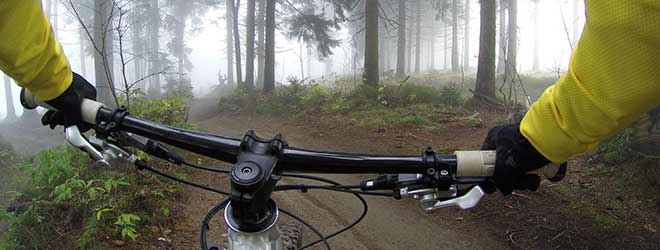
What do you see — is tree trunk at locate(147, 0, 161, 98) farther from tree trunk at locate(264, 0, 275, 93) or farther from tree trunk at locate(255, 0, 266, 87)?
tree trunk at locate(264, 0, 275, 93)

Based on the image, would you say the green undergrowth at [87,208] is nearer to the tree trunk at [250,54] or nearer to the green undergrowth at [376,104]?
the green undergrowth at [376,104]

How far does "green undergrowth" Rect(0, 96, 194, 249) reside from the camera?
438 centimetres

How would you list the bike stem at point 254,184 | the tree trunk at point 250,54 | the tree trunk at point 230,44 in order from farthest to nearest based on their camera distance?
the tree trunk at point 230,44, the tree trunk at point 250,54, the bike stem at point 254,184

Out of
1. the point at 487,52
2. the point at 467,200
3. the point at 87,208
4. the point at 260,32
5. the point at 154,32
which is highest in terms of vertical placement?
the point at 154,32

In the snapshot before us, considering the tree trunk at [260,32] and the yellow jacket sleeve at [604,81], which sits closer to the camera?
the yellow jacket sleeve at [604,81]

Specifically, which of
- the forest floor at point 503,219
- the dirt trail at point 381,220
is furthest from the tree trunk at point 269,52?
the forest floor at point 503,219

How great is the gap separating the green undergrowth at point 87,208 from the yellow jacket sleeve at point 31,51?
8.06 ft

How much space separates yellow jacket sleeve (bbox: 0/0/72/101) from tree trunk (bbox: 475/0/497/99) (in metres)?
11.7

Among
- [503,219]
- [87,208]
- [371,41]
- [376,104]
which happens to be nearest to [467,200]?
[503,219]

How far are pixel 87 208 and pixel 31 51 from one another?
13.0ft

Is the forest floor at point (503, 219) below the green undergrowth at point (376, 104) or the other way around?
below

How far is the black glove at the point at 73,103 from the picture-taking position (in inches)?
66.1

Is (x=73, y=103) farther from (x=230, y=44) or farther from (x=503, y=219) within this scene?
(x=230, y=44)

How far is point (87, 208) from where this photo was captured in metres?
4.80
